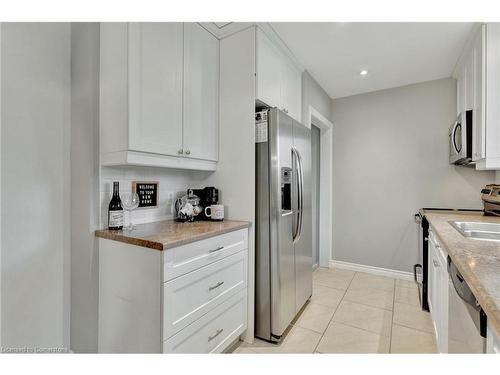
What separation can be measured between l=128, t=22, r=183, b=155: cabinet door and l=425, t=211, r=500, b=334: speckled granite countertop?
1.60m

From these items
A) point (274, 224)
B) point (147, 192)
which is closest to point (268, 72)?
point (274, 224)

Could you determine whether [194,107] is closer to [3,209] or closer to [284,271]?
[3,209]

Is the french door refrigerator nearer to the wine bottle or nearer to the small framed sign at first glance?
the small framed sign

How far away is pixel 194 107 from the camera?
180 centimetres

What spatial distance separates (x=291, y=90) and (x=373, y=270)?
2.50 metres

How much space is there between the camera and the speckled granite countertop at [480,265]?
2.19ft

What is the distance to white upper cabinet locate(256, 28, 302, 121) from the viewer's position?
1906 millimetres

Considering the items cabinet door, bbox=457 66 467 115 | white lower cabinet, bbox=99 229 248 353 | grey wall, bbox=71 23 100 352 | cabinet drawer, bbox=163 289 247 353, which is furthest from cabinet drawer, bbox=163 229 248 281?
cabinet door, bbox=457 66 467 115

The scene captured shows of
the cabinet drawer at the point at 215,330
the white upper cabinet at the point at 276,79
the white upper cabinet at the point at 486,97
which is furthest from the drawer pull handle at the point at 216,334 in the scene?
the white upper cabinet at the point at 486,97

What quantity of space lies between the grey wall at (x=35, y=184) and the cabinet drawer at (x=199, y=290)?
847 millimetres

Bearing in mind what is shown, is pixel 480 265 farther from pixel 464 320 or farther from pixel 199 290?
pixel 199 290
